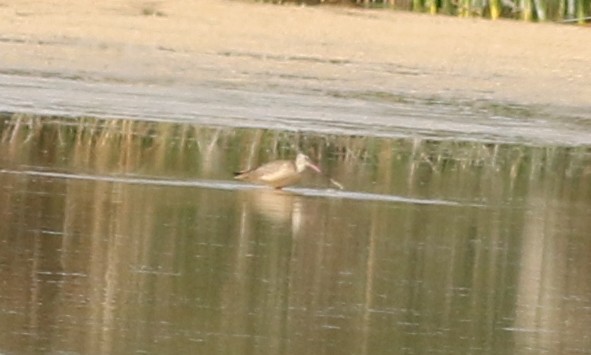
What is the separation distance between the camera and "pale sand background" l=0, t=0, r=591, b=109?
1583 centimetres

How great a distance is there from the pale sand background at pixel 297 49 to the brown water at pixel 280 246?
9.82ft

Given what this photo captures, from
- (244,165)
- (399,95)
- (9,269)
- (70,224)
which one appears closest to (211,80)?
(399,95)

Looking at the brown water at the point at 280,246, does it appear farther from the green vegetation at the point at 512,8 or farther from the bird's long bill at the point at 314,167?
the green vegetation at the point at 512,8

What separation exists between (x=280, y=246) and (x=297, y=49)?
904cm

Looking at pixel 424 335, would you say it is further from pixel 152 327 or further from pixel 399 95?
pixel 399 95

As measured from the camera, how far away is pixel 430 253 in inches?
344

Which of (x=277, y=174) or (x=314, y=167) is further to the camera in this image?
(x=314, y=167)

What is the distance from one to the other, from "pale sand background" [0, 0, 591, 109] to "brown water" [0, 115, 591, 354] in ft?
9.82

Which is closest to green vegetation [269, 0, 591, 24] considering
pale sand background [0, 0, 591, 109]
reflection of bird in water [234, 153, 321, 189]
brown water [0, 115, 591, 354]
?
pale sand background [0, 0, 591, 109]

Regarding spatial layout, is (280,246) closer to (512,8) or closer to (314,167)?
(314,167)

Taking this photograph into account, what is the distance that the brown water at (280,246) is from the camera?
273 inches

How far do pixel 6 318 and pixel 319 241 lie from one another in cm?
244

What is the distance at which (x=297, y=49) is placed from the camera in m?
17.6

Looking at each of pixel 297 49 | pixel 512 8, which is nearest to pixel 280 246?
pixel 297 49
